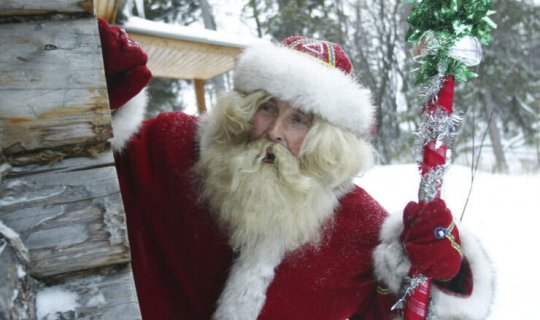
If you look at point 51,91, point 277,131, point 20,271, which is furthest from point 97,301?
point 277,131

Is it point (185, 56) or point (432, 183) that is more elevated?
point (432, 183)

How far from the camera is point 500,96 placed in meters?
14.1

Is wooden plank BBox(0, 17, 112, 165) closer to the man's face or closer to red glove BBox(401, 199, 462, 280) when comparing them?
the man's face

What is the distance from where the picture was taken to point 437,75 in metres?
1.60

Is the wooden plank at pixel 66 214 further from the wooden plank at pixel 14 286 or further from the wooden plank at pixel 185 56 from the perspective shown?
the wooden plank at pixel 185 56

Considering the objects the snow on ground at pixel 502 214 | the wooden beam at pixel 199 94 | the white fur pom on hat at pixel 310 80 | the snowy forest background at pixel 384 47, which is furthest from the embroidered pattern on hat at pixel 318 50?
the snowy forest background at pixel 384 47

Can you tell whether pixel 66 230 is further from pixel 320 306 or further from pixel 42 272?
pixel 320 306

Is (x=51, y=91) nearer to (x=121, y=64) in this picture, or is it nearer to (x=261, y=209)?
(x=121, y=64)

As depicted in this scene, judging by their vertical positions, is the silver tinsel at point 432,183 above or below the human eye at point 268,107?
below

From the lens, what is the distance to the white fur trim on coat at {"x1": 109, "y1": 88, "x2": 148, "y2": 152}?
1496 mm

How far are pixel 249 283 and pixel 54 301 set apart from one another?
3.07 feet

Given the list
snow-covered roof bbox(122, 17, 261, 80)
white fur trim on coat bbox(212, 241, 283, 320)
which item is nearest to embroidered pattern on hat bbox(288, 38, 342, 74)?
white fur trim on coat bbox(212, 241, 283, 320)

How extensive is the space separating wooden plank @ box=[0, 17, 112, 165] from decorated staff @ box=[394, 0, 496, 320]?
1.21 m

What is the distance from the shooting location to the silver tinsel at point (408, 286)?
1.60m
